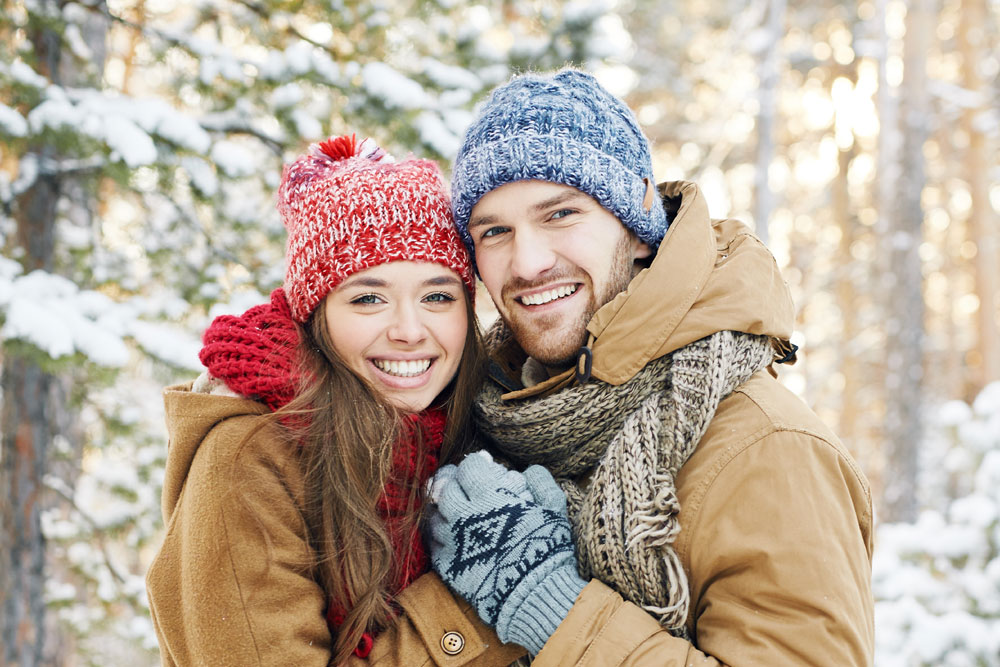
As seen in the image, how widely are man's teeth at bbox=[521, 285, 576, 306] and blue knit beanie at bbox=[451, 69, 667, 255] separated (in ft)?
0.92

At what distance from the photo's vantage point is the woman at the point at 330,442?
1.95 meters

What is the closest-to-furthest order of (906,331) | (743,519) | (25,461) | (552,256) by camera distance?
(743,519) < (552,256) < (25,461) < (906,331)

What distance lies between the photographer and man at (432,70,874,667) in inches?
71.7

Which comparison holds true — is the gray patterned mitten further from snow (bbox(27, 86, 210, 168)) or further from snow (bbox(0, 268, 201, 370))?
snow (bbox(27, 86, 210, 168))

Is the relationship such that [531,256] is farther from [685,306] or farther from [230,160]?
[230,160]

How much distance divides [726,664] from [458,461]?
1038 millimetres

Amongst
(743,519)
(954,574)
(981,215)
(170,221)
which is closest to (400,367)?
(743,519)

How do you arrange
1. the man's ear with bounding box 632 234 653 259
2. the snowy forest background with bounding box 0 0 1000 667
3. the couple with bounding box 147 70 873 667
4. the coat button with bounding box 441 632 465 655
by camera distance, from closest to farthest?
1. the couple with bounding box 147 70 873 667
2. the coat button with bounding box 441 632 465 655
3. the man's ear with bounding box 632 234 653 259
4. the snowy forest background with bounding box 0 0 1000 667

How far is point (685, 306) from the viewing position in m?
2.13

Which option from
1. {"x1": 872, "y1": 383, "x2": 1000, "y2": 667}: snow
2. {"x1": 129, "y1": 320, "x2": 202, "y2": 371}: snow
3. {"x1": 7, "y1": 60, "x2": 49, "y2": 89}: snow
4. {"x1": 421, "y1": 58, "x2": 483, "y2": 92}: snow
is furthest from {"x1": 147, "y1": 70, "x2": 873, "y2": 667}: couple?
{"x1": 872, "y1": 383, "x2": 1000, "y2": 667}: snow

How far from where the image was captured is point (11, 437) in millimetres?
4086

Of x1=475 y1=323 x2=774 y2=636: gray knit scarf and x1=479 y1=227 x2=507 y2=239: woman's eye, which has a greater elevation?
x1=479 y1=227 x2=507 y2=239: woman's eye

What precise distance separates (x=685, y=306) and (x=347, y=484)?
107 centimetres

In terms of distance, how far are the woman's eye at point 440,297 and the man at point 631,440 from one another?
0.16 metres
